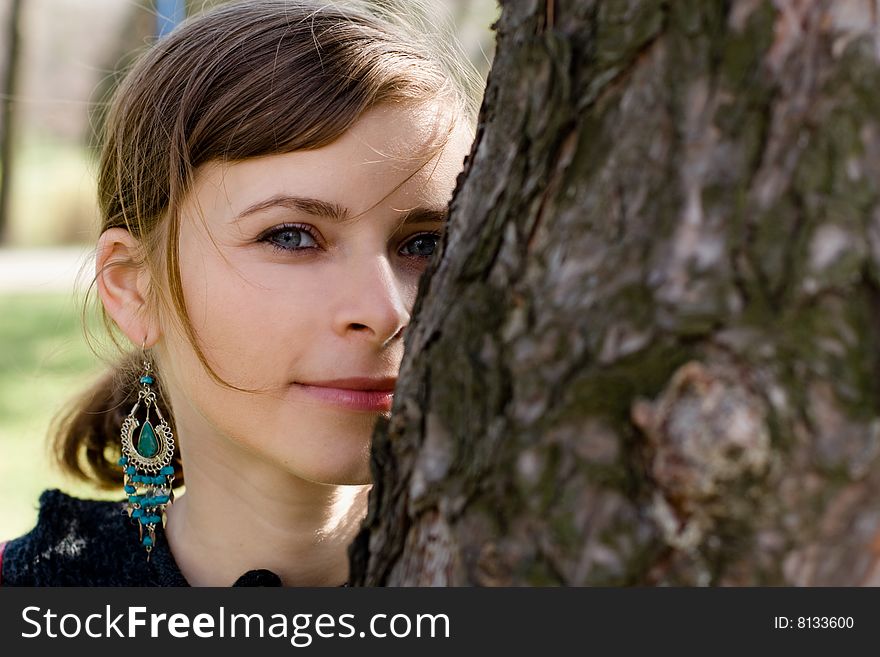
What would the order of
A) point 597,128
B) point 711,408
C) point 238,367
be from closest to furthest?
point 711,408, point 597,128, point 238,367

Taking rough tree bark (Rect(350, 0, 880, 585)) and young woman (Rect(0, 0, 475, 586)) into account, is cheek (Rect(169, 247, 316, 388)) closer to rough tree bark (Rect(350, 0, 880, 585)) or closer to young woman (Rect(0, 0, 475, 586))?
young woman (Rect(0, 0, 475, 586))

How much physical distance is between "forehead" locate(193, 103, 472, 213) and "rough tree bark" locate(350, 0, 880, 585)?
0.73 meters

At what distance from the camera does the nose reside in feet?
5.32

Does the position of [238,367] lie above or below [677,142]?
above

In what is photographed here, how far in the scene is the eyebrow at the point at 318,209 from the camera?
1692 millimetres

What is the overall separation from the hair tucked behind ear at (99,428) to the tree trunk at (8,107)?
9.39 metres

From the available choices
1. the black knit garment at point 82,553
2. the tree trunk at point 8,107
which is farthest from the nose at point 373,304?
the tree trunk at point 8,107

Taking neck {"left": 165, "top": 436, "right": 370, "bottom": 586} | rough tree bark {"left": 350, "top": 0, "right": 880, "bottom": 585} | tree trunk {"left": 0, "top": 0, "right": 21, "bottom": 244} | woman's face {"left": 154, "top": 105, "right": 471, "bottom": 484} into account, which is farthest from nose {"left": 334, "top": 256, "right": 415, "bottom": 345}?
tree trunk {"left": 0, "top": 0, "right": 21, "bottom": 244}

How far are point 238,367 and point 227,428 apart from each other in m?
0.16

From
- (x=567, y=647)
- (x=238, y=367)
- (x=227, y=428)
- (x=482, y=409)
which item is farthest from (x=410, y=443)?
(x=227, y=428)

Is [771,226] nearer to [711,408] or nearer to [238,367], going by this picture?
[711,408]

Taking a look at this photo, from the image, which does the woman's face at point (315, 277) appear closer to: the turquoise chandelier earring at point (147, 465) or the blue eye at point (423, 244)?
the blue eye at point (423, 244)

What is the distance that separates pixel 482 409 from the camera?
975 millimetres

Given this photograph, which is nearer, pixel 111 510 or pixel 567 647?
pixel 567 647
